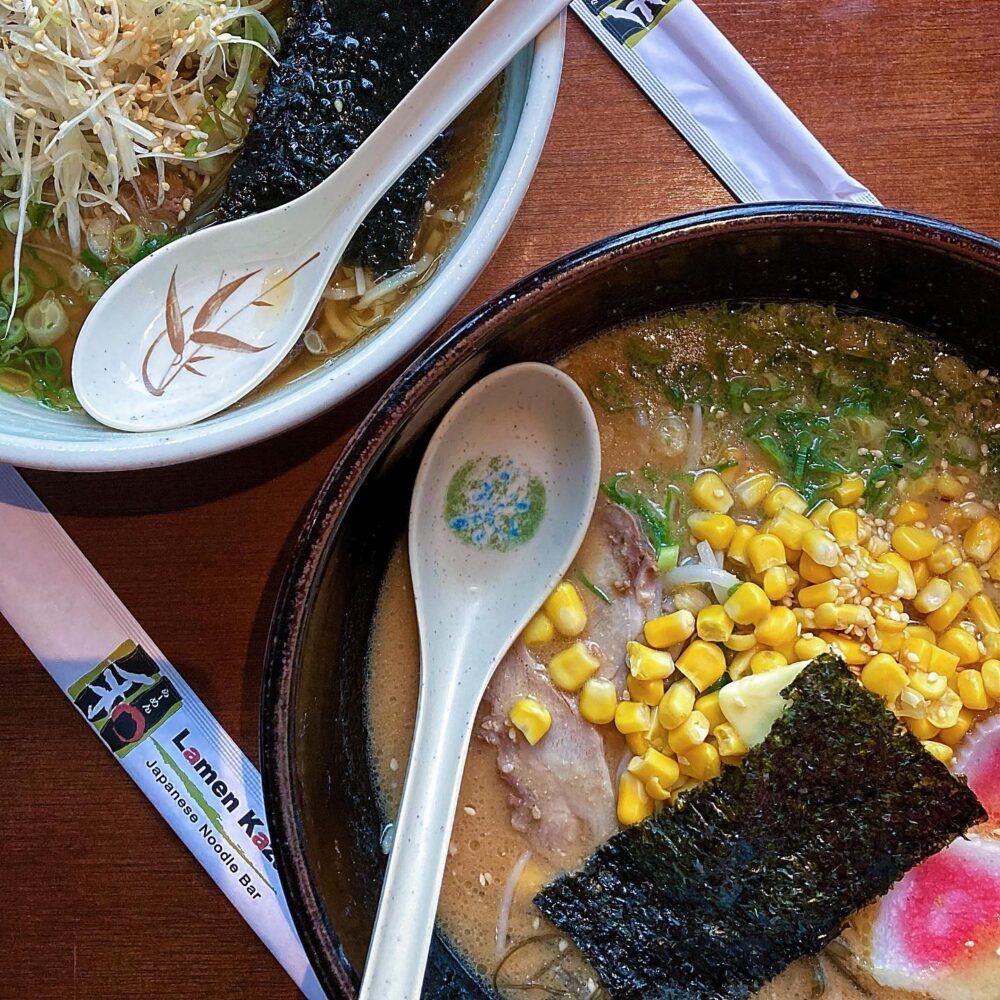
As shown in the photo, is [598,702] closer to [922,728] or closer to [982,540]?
[922,728]

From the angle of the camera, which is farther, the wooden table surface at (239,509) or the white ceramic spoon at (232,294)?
the wooden table surface at (239,509)

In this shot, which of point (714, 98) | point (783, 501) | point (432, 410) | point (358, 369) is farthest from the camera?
point (714, 98)

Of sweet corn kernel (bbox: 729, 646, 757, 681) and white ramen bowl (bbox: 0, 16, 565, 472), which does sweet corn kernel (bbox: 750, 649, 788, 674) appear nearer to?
sweet corn kernel (bbox: 729, 646, 757, 681)

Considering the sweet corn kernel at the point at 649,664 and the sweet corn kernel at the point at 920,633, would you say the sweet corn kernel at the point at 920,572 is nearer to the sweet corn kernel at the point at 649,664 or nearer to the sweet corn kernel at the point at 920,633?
the sweet corn kernel at the point at 920,633

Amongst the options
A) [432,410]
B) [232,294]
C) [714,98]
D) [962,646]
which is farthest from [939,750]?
[232,294]

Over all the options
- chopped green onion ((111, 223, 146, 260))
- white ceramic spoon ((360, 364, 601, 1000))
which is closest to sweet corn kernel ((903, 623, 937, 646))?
white ceramic spoon ((360, 364, 601, 1000))

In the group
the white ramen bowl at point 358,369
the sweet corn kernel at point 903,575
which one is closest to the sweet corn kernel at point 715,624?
the sweet corn kernel at point 903,575

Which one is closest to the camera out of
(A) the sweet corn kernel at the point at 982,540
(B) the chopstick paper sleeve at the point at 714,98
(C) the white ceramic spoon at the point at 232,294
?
(C) the white ceramic spoon at the point at 232,294
